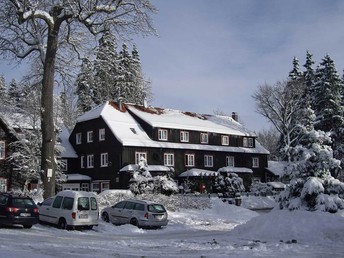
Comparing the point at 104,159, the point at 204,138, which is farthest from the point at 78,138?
the point at 204,138

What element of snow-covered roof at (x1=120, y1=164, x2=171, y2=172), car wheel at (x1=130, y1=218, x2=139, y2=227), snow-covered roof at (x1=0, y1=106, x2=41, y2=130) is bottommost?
car wheel at (x1=130, y1=218, x2=139, y2=227)

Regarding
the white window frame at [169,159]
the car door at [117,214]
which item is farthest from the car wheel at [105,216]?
the white window frame at [169,159]

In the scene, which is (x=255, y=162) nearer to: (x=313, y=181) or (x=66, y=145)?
(x=66, y=145)

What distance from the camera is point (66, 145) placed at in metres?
59.8

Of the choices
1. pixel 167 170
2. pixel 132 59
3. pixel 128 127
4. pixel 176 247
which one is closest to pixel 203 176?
pixel 167 170

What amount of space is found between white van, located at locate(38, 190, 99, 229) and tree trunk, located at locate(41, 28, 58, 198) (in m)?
4.40

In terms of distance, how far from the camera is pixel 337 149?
192 ft

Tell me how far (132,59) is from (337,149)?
34762mm

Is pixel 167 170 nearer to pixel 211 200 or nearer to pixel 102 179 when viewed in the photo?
pixel 102 179

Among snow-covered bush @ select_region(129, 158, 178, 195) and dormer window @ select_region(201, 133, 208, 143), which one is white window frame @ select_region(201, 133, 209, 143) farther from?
snow-covered bush @ select_region(129, 158, 178, 195)

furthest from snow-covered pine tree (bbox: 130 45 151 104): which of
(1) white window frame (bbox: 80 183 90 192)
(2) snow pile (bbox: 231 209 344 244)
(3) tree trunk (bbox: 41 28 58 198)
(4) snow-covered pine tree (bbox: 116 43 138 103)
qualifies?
(2) snow pile (bbox: 231 209 344 244)

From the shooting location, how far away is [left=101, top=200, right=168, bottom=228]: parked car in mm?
26109

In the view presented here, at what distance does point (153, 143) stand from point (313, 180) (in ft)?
108

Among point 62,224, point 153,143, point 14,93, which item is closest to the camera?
point 62,224
